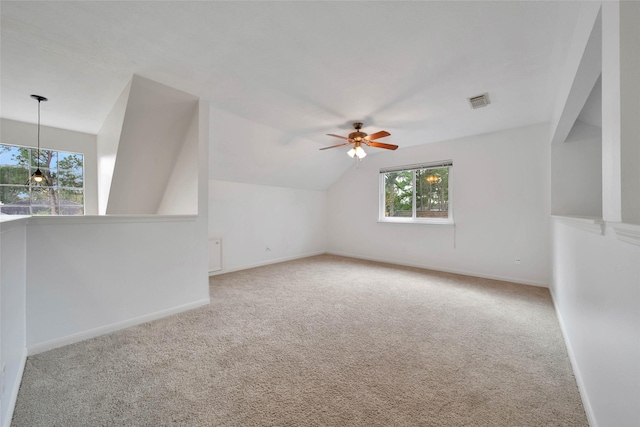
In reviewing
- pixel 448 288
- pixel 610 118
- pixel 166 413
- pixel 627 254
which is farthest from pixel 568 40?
pixel 166 413

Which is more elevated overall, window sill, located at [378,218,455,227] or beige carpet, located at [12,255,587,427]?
window sill, located at [378,218,455,227]

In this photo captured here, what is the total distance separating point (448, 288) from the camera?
3.65 m

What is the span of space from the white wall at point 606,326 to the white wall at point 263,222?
14.6 ft

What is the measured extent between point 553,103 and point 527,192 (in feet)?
4.34

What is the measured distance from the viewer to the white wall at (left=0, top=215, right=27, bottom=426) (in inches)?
Answer: 51.8

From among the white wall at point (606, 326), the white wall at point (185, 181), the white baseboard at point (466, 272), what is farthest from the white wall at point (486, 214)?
the white wall at point (185, 181)

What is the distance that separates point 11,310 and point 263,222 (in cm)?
375

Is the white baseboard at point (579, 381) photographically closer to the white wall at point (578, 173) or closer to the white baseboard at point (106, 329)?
the white wall at point (578, 173)

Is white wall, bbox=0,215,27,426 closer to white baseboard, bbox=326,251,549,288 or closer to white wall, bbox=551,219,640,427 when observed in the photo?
white wall, bbox=551,219,640,427

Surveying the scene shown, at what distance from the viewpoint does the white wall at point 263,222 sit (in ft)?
14.9

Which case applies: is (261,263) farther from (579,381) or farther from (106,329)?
(579,381)

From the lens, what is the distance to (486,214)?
4215 mm

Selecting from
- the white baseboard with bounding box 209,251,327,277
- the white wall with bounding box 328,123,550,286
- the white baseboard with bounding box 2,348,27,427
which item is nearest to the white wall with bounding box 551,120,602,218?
the white wall with bounding box 328,123,550,286

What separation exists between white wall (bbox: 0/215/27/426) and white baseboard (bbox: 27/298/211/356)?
107 millimetres
